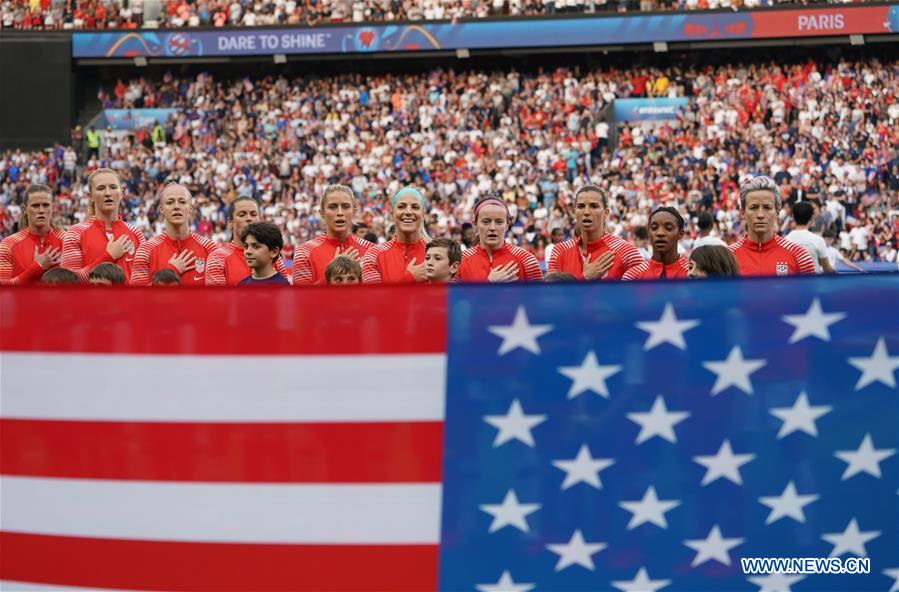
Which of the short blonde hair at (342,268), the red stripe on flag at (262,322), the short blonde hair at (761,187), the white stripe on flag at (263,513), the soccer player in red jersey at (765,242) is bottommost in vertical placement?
the white stripe on flag at (263,513)

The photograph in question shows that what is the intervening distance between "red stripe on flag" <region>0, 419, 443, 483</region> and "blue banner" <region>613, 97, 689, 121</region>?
28.3 metres

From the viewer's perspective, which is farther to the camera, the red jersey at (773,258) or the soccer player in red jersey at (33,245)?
the soccer player in red jersey at (33,245)

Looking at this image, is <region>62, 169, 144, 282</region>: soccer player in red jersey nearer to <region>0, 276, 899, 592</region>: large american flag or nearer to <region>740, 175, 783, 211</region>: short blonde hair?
<region>740, 175, 783, 211</region>: short blonde hair

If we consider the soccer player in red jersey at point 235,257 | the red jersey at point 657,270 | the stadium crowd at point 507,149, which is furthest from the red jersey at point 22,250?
the stadium crowd at point 507,149

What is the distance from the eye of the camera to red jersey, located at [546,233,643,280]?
23.5 feet

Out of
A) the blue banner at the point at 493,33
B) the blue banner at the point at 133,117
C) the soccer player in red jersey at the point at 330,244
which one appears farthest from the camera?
the blue banner at the point at 133,117

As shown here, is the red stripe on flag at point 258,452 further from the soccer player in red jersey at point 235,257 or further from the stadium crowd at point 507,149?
the stadium crowd at point 507,149

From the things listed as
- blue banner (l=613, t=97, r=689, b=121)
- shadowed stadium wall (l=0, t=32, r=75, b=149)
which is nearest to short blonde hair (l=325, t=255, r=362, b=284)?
blue banner (l=613, t=97, r=689, b=121)

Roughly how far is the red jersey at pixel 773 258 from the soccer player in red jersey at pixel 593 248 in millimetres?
668

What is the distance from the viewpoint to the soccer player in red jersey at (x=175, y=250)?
7.60 meters

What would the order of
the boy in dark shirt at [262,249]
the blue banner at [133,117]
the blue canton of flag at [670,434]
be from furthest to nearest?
the blue banner at [133,117] → the boy in dark shirt at [262,249] → the blue canton of flag at [670,434]

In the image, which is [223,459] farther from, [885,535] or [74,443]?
[885,535]

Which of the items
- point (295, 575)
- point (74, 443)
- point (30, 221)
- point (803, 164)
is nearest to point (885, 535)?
point (295, 575)

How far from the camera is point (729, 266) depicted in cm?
531
